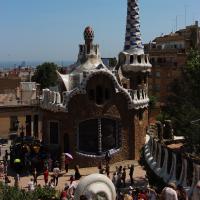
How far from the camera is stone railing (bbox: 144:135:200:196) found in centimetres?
1916

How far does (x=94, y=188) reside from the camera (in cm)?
1360

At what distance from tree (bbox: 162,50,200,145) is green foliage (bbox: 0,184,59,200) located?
671 cm

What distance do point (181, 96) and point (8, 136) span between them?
26.7 m

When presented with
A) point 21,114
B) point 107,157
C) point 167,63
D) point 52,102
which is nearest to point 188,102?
point 107,157

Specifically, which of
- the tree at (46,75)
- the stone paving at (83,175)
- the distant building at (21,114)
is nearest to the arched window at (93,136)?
the stone paving at (83,175)

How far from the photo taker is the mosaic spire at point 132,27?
4125 cm

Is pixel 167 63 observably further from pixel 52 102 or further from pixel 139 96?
pixel 52 102

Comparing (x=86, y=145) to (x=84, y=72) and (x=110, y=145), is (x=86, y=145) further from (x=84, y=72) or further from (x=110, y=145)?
(x=84, y=72)

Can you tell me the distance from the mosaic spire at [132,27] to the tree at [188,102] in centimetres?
773

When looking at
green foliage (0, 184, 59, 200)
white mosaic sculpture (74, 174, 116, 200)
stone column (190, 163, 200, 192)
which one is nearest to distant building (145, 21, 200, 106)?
green foliage (0, 184, 59, 200)

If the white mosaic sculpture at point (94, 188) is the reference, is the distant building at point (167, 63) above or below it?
above

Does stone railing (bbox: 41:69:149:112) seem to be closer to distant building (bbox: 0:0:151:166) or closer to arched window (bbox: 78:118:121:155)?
distant building (bbox: 0:0:151:166)

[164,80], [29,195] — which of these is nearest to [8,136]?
[164,80]

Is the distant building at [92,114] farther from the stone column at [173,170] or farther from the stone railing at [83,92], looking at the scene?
the stone column at [173,170]
